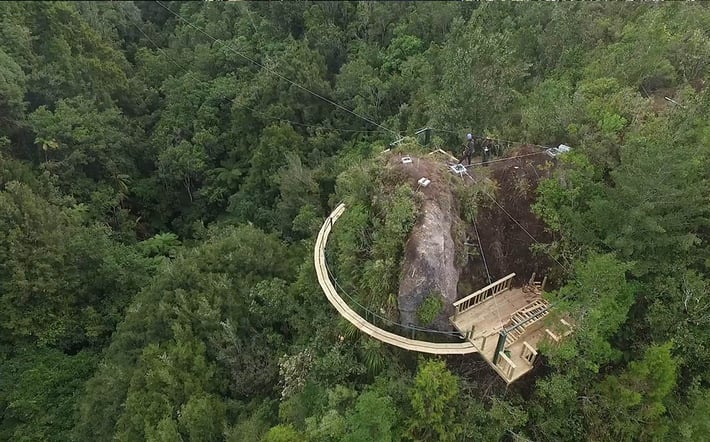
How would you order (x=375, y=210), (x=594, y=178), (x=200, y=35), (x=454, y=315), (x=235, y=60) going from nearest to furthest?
(x=454, y=315), (x=594, y=178), (x=375, y=210), (x=235, y=60), (x=200, y=35)

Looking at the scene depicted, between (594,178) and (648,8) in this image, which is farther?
(648,8)

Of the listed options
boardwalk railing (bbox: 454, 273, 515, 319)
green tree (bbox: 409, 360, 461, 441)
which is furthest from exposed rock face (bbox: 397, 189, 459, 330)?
green tree (bbox: 409, 360, 461, 441)

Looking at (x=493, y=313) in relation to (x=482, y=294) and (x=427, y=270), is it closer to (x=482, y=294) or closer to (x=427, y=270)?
(x=482, y=294)

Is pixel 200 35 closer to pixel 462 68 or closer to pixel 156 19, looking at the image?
pixel 156 19

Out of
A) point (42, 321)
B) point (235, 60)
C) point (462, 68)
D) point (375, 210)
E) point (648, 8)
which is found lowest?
point (42, 321)

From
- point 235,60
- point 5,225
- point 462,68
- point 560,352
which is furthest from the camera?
point 235,60

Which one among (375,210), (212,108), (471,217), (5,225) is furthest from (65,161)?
(471,217)

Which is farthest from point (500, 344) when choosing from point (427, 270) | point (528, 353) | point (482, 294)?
point (427, 270)

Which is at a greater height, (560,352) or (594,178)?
(594,178)
